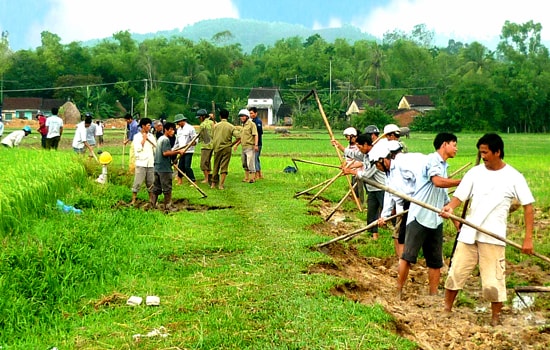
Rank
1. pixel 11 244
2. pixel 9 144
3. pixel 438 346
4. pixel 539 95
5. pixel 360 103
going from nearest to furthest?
pixel 438 346, pixel 11 244, pixel 9 144, pixel 539 95, pixel 360 103

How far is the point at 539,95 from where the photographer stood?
6341 cm

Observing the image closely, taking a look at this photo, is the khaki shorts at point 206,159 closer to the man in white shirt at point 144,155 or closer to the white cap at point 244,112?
the white cap at point 244,112

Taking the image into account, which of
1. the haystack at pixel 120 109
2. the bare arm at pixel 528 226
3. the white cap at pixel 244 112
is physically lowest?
the bare arm at pixel 528 226

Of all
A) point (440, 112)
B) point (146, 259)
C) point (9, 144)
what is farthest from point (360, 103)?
point (146, 259)

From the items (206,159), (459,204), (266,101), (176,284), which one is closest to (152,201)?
(206,159)

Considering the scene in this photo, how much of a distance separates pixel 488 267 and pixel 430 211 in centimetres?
98

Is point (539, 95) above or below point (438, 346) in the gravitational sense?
above

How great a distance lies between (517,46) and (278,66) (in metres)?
30.1

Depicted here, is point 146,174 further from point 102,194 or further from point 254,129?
point 254,129

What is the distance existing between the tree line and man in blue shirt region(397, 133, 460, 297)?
5041 cm

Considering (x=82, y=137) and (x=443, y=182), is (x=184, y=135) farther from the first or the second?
(x=443, y=182)

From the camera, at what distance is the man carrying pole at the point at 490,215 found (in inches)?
247

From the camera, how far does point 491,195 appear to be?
6379 mm

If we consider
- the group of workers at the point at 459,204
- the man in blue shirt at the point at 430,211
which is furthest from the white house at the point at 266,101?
the man in blue shirt at the point at 430,211
